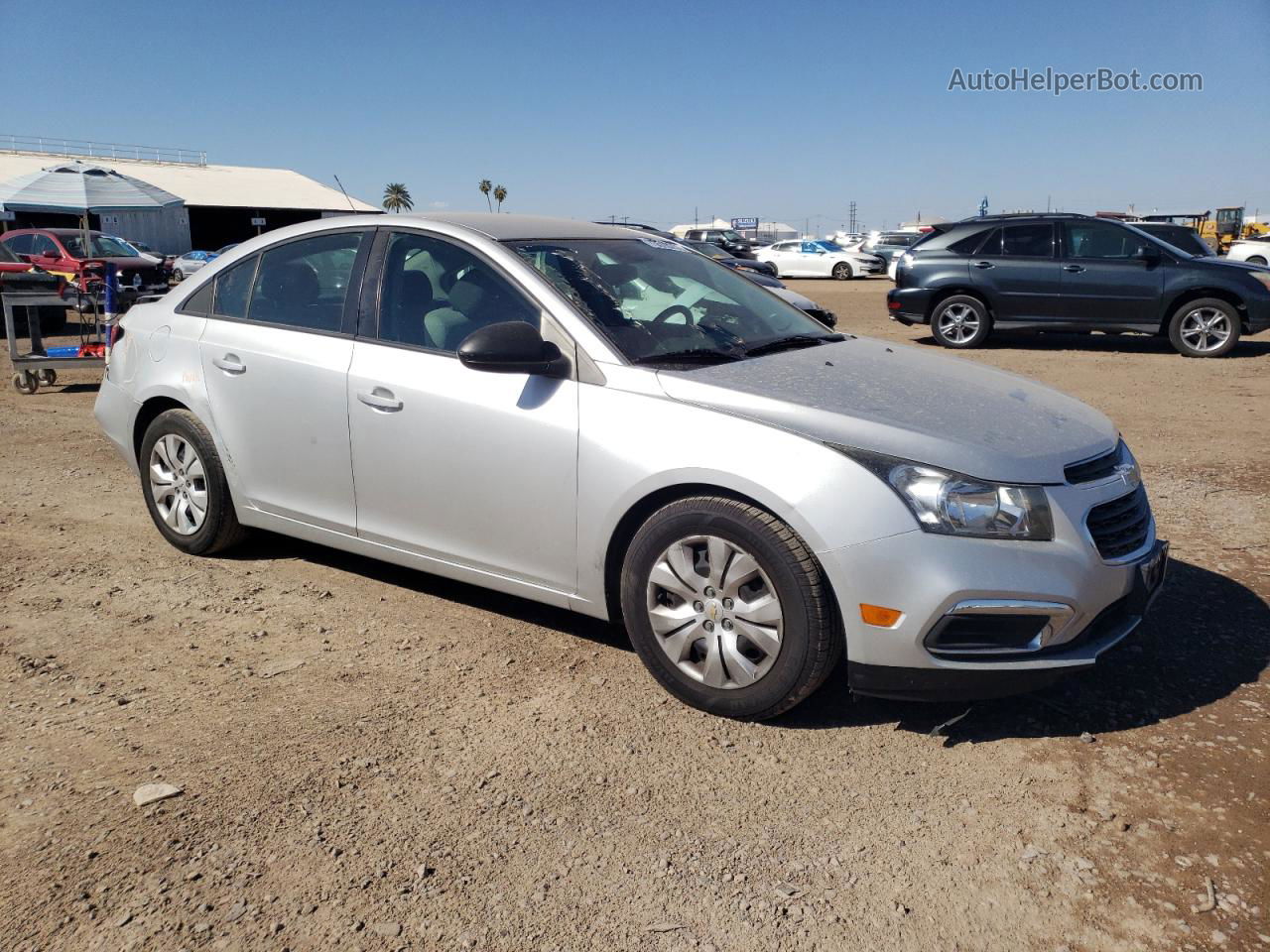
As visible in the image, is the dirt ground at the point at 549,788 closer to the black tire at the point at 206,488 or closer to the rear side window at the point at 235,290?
the black tire at the point at 206,488

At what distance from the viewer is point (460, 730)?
135 inches

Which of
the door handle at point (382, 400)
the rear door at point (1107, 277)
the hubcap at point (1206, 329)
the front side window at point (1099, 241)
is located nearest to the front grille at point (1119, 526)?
the door handle at point (382, 400)

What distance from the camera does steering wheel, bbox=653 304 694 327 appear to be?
4029mm

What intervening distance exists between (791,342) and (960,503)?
1368 mm

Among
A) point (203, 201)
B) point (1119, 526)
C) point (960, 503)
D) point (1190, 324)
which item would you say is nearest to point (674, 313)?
point (960, 503)

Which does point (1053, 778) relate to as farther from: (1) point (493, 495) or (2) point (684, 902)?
(1) point (493, 495)

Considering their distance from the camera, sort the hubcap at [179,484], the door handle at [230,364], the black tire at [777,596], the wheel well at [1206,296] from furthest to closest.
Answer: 1. the wheel well at [1206,296]
2. the hubcap at [179,484]
3. the door handle at [230,364]
4. the black tire at [777,596]

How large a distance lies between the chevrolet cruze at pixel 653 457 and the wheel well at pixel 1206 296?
986cm

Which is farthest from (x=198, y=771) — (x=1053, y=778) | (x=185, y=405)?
(x=1053, y=778)

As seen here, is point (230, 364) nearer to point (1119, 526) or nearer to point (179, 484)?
point (179, 484)

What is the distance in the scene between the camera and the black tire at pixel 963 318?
1356cm

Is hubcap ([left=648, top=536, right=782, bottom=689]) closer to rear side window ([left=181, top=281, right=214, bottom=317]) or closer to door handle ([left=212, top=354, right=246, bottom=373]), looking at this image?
door handle ([left=212, top=354, right=246, bottom=373])

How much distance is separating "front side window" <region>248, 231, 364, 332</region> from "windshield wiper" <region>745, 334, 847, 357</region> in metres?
1.71

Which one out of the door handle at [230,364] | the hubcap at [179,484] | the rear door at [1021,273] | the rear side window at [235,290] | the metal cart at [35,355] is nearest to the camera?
the door handle at [230,364]
